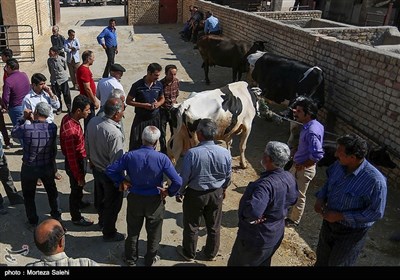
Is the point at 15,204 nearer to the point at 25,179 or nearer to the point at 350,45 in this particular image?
the point at 25,179

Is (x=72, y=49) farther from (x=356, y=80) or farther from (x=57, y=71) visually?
(x=356, y=80)

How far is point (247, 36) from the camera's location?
44.1 ft

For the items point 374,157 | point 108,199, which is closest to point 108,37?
point 108,199

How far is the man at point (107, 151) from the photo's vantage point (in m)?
4.39

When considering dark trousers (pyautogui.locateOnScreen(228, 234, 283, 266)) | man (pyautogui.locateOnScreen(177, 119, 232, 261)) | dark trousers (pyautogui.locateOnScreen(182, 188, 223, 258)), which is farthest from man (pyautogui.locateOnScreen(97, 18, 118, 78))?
dark trousers (pyautogui.locateOnScreen(228, 234, 283, 266))

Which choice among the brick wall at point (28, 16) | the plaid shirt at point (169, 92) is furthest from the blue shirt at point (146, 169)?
the brick wall at point (28, 16)

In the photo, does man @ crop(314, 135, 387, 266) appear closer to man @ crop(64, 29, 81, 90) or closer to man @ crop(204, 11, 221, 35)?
man @ crop(64, 29, 81, 90)

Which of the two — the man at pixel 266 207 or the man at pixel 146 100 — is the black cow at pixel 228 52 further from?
the man at pixel 266 207

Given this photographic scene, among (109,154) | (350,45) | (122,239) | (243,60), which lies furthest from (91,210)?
(243,60)

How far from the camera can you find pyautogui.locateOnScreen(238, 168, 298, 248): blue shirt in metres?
3.29

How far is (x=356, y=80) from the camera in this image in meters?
7.22

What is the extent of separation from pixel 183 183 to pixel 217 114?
2178 mm

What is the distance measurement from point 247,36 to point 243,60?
96.5 inches

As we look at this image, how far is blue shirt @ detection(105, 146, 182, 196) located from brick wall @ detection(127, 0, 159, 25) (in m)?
20.6
